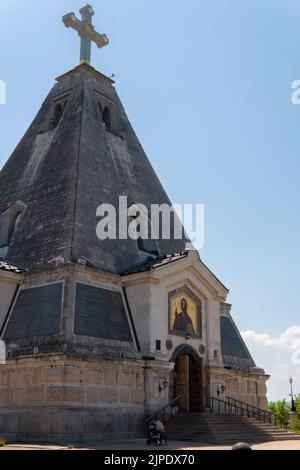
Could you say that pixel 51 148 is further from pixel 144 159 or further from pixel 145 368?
pixel 145 368

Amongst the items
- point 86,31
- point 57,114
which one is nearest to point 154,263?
point 57,114

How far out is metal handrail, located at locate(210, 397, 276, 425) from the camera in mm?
27000

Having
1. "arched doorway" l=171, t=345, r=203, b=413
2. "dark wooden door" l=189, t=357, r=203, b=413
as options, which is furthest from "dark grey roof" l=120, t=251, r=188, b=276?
"dark wooden door" l=189, t=357, r=203, b=413

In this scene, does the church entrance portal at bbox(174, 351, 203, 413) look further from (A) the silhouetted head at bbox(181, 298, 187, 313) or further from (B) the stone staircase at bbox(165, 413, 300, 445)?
(A) the silhouetted head at bbox(181, 298, 187, 313)

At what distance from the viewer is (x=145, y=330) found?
24.3 metres

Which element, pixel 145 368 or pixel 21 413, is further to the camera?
pixel 145 368

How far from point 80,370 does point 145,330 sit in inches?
160

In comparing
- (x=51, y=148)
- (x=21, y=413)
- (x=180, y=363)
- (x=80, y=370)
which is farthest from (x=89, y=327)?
(x=51, y=148)

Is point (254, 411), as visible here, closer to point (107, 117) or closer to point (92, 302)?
point (92, 302)

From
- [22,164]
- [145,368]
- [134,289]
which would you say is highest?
[22,164]

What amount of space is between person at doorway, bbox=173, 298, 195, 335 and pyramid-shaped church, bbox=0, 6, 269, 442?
5 centimetres

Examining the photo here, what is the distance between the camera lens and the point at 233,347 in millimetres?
30812

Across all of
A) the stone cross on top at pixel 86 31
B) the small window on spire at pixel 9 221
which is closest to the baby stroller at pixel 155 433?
the small window on spire at pixel 9 221

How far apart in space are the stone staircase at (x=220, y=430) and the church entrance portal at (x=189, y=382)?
1.83m
